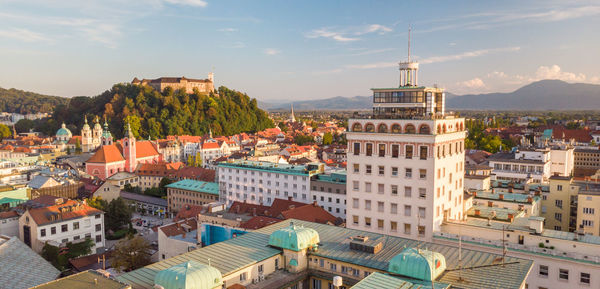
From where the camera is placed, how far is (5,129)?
563ft

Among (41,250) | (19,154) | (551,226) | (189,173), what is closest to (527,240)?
(551,226)

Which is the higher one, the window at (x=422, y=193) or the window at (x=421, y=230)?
the window at (x=422, y=193)

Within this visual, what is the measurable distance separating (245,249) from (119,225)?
1642 inches

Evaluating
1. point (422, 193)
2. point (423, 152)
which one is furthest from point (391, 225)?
point (423, 152)

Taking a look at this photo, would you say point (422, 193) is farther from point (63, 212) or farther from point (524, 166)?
point (63, 212)

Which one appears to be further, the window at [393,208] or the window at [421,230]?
the window at [393,208]

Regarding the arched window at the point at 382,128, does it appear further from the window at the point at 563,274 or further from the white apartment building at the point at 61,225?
the white apartment building at the point at 61,225

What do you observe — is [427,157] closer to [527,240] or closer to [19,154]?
[527,240]

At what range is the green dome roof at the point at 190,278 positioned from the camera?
58.4 feet

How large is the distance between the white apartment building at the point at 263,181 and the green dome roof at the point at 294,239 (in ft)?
114

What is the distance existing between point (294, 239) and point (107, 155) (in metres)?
84.9

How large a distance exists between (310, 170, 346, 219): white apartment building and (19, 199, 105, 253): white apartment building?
2665 centimetres

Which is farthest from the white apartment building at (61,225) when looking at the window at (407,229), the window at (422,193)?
the window at (422,193)

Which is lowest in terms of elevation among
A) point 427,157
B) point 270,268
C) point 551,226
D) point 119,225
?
point 119,225
